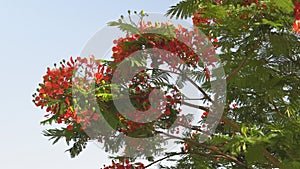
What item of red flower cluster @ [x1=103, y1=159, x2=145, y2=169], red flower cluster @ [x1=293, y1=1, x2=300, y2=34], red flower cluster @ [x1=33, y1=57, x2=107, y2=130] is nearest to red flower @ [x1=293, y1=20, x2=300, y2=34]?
red flower cluster @ [x1=293, y1=1, x2=300, y2=34]

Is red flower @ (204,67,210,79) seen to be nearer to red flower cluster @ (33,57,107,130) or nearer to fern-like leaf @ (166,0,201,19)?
fern-like leaf @ (166,0,201,19)

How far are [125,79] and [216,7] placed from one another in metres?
1.65

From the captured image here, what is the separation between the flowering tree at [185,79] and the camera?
16.9 ft

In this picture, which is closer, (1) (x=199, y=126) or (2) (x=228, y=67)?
(2) (x=228, y=67)

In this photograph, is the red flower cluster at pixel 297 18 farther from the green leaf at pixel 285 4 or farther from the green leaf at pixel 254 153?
the green leaf at pixel 254 153

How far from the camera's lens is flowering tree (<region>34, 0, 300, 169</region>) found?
16.9ft

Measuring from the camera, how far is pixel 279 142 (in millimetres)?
5070

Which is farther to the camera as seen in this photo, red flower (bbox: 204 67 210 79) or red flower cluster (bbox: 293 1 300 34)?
red flower (bbox: 204 67 210 79)

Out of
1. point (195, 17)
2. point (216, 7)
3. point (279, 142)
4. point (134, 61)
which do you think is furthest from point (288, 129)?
point (195, 17)

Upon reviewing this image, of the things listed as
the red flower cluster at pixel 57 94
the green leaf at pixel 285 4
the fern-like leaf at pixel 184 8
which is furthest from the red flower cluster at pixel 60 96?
the green leaf at pixel 285 4

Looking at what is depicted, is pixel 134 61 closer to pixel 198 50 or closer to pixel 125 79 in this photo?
pixel 125 79

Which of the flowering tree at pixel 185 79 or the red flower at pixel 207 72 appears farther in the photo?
the red flower at pixel 207 72

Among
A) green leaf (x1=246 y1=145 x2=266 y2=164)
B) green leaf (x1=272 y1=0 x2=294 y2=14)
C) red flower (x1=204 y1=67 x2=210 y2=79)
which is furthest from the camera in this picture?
red flower (x1=204 y1=67 x2=210 y2=79)

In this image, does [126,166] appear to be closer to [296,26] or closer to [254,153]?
[254,153]
